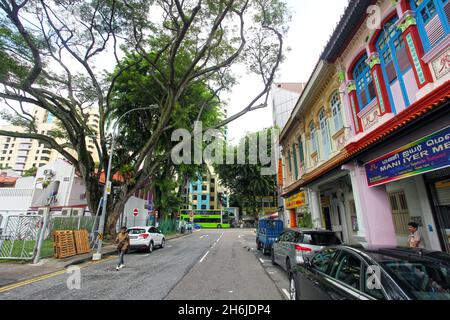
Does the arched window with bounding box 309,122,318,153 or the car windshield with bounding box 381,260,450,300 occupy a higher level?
the arched window with bounding box 309,122,318,153

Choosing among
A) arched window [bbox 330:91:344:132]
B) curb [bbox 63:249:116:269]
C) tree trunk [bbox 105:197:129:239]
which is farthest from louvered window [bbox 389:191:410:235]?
tree trunk [bbox 105:197:129:239]

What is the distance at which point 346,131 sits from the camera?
8.74 meters

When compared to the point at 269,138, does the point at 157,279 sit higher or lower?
lower

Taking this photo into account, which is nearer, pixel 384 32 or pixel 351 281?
pixel 351 281

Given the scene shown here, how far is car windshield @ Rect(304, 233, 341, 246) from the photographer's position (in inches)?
256

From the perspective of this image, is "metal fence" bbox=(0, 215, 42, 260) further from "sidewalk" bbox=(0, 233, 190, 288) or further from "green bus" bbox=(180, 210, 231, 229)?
"green bus" bbox=(180, 210, 231, 229)

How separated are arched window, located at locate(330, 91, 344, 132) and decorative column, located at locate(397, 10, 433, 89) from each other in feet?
A: 11.5

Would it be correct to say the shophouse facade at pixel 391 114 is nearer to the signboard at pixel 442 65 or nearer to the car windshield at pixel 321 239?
the signboard at pixel 442 65

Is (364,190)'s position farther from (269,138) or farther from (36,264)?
(269,138)

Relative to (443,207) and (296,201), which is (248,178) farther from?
(443,207)

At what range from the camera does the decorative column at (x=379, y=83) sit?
6.86m
